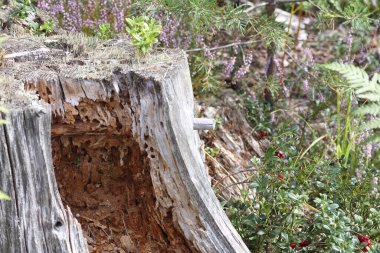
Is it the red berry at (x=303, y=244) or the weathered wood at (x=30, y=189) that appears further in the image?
the red berry at (x=303, y=244)

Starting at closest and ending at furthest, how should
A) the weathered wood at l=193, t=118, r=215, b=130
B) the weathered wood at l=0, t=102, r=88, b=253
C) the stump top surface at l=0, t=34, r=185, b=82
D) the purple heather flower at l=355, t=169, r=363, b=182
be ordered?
the weathered wood at l=0, t=102, r=88, b=253, the stump top surface at l=0, t=34, r=185, b=82, the weathered wood at l=193, t=118, r=215, b=130, the purple heather flower at l=355, t=169, r=363, b=182

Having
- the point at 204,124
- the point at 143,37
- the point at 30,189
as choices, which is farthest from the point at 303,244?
the point at 30,189

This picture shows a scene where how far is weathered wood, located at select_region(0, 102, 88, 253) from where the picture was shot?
270cm

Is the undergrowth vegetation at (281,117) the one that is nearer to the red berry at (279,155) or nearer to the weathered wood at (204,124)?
the red berry at (279,155)

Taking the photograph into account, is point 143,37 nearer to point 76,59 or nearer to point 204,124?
point 76,59

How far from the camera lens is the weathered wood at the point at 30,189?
2699 mm

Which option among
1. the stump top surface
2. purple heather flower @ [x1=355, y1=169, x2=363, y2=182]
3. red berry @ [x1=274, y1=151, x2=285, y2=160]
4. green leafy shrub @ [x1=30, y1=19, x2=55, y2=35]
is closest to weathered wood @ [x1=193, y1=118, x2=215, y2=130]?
the stump top surface

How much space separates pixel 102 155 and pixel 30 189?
2.17 ft

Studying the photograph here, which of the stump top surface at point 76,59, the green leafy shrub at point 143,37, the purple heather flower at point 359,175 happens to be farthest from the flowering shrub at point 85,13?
the purple heather flower at point 359,175

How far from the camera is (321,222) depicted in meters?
3.51

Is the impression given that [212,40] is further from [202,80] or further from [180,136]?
[180,136]

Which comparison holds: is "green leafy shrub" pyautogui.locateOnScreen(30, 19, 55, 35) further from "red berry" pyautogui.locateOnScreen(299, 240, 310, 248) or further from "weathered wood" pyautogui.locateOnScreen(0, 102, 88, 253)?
"red berry" pyautogui.locateOnScreen(299, 240, 310, 248)

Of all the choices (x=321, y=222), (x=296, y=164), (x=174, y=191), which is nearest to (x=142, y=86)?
(x=174, y=191)

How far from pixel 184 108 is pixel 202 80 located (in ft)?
4.88
